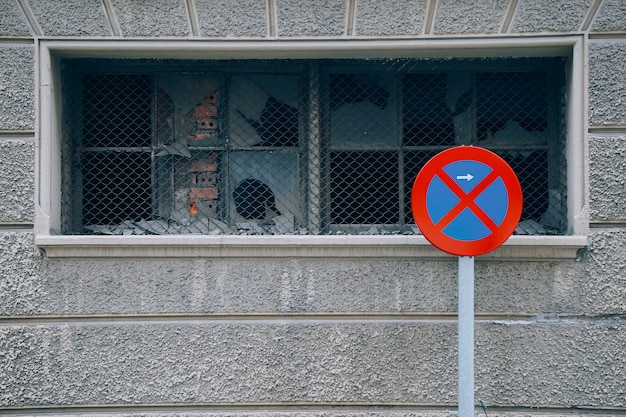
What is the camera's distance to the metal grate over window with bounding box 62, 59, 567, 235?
474 centimetres

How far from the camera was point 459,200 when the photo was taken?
143 inches

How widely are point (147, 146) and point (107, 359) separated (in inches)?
59.6

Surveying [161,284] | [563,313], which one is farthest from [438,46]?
[161,284]

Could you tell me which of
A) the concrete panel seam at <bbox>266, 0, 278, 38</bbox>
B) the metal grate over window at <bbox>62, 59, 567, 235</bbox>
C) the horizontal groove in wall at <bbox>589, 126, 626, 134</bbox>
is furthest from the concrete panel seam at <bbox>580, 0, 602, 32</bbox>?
the concrete panel seam at <bbox>266, 0, 278, 38</bbox>

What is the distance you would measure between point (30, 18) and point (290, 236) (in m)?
2.30

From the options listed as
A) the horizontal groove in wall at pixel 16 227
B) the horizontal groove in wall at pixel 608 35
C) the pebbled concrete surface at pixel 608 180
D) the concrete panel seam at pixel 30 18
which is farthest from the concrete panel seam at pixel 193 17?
the pebbled concrete surface at pixel 608 180

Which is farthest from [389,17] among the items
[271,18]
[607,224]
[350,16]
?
[607,224]

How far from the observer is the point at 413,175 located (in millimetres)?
4770

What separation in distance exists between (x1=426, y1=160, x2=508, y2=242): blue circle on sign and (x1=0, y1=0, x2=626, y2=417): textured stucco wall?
0.87 m

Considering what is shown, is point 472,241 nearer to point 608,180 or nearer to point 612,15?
point 608,180

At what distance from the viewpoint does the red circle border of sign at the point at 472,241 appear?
3602 millimetres

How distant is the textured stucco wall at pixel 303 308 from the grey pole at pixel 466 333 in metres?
0.79

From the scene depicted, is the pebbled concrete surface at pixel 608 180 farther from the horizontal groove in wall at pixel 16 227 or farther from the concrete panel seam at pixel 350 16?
the horizontal groove in wall at pixel 16 227

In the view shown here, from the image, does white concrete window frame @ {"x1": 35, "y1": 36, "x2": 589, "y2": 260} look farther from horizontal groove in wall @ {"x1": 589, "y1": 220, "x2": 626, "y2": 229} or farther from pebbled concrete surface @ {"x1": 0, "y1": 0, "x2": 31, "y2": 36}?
pebbled concrete surface @ {"x1": 0, "y1": 0, "x2": 31, "y2": 36}
